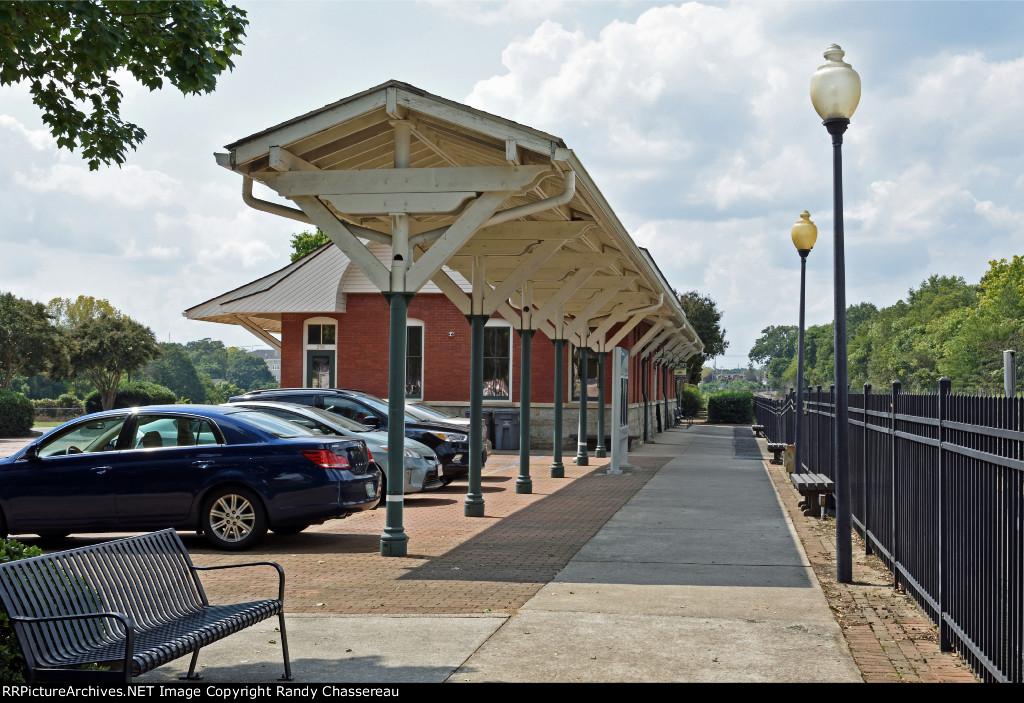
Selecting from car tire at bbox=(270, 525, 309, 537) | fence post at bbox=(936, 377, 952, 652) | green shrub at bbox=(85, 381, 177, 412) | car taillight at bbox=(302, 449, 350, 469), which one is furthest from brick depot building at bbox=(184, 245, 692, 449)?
green shrub at bbox=(85, 381, 177, 412)

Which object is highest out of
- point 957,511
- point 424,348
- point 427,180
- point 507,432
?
point 427,180

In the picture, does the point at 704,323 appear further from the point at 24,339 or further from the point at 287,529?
the point at 287,529

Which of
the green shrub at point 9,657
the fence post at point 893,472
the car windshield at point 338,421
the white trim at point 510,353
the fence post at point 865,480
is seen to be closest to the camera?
the green shrub at point 9,657

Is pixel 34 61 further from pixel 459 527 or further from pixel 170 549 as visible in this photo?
pixel 459 527

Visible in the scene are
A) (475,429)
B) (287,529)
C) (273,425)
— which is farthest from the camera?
(475,429)

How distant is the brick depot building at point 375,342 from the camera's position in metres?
29.1

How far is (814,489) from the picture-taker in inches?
511

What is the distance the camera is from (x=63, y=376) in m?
60.7

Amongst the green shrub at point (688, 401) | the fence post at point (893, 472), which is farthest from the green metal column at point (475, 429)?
the green shrub at point (688, 401)

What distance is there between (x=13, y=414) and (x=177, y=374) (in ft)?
330

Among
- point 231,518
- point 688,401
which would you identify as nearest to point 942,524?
point 231,518

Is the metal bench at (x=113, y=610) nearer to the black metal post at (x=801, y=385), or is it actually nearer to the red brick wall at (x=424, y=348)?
the black metal post at (x=801, y=385)

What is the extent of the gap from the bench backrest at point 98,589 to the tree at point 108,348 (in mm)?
58271

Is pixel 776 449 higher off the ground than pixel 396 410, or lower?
lower
